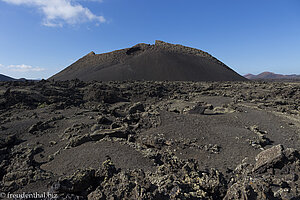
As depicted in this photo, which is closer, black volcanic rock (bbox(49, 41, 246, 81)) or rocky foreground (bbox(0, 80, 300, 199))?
rocky foreground (bbox(0, 80, 300, 199))

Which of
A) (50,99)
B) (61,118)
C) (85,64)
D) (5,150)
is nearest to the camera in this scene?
(5,150)

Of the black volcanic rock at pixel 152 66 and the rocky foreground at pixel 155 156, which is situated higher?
the black volcanic rock at pixel 152 66

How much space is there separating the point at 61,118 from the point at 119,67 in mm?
29891

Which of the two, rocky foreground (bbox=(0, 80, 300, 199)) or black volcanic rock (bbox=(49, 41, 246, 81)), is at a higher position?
black volcanic rock (bbox=(49, 41, 246, 81))

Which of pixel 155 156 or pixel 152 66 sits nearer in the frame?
pixel 155 156

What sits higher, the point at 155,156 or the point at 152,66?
the point at 152,66

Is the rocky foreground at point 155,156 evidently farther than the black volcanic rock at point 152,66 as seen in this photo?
No

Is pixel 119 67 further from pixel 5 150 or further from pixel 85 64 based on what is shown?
pixel 5 150

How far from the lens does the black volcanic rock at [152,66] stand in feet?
112

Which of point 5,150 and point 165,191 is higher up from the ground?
point 165,191

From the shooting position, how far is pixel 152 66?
37000mm

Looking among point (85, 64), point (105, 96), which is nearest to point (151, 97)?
point (105, 96)

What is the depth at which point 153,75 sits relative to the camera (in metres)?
34.2

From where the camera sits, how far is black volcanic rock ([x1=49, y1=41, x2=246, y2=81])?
3420 centimetres
